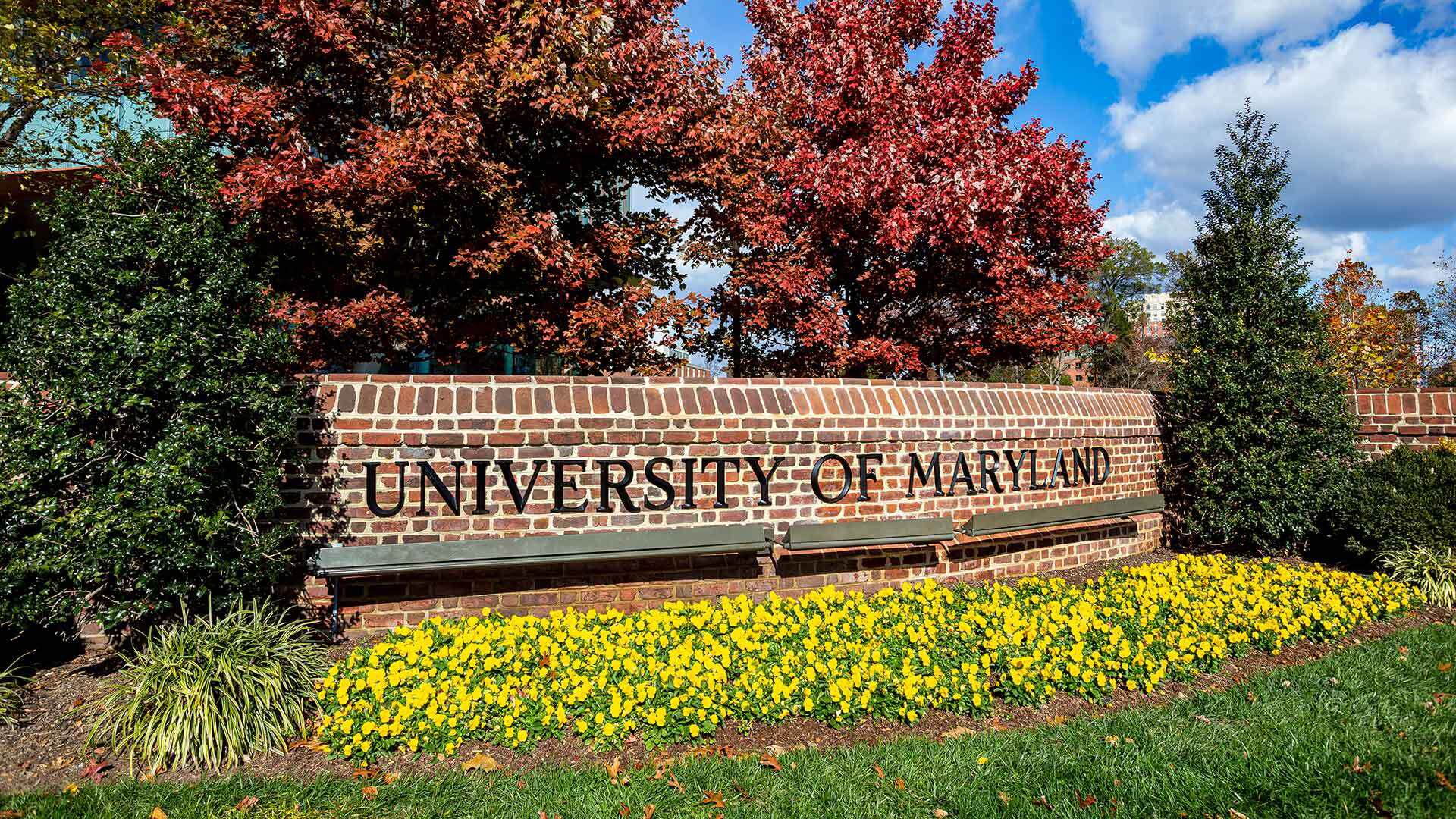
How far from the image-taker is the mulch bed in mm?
3584

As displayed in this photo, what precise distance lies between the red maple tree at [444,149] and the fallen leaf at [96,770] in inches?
136

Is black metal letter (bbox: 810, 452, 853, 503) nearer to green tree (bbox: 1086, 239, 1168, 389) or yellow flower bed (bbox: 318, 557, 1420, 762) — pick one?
yellow flower bed (bbox: 318, 557, 1420, 762)

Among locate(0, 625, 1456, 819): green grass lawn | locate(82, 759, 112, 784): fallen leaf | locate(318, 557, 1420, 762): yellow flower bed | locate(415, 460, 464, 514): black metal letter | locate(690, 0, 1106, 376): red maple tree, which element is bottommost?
locate(0, 625, 1456, 819): green grass lawn

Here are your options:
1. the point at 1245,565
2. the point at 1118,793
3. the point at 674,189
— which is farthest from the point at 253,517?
the point at 1245,565

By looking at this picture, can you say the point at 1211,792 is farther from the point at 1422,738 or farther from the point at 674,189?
the point at 674,189

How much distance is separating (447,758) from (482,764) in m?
0.21

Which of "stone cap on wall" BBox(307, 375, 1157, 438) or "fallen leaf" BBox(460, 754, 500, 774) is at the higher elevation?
"stone cap on wall" BBox(307, 375, 1157, 438)

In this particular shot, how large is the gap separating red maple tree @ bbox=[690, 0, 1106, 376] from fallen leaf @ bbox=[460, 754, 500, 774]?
21.5ft

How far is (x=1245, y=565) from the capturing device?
272 inches

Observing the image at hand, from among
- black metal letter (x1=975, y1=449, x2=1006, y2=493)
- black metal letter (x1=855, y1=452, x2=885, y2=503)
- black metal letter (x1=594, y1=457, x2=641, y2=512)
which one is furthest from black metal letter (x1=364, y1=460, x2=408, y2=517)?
black metal letter (x1=975, y1=449, x2=1006, y2=493)

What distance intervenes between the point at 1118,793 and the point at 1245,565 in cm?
482

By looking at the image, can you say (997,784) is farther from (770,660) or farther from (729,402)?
(729,402)

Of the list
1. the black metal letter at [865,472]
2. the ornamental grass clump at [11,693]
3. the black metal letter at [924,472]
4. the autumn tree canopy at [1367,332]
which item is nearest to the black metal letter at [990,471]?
the black metal letter at [924,472]

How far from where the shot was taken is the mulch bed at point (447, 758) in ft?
11.8
